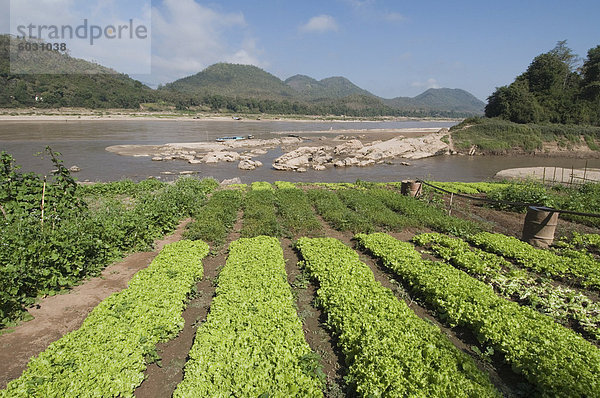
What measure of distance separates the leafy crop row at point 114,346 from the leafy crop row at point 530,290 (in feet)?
27.8

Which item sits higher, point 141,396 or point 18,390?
point 18,390

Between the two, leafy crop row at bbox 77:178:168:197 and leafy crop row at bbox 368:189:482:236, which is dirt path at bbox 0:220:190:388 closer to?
leafy crop row at bbox 77:178:168:197

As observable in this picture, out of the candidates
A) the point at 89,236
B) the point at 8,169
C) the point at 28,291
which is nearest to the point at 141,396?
the point at 28,291

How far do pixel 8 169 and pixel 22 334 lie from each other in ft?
22.7

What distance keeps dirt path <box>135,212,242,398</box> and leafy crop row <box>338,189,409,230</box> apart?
26.9 ft

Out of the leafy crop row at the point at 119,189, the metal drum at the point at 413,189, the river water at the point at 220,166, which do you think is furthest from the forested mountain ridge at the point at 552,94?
the leafy crop row at the point at 119,189

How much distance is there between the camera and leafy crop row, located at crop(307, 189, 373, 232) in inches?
543

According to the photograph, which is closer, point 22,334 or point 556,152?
point 22,334

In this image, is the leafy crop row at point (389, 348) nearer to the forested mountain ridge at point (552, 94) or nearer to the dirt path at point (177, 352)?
the dirt path at point (177, 352)

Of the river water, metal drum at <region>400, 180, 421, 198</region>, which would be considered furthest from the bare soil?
the river water

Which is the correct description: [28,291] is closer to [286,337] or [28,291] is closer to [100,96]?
[286,337]

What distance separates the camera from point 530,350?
582cm

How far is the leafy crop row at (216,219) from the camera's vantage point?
1232 cm

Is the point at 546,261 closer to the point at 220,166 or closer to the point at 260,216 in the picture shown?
the point at 260,216
